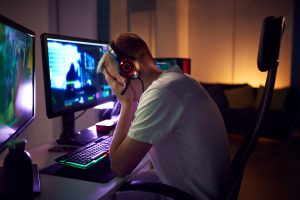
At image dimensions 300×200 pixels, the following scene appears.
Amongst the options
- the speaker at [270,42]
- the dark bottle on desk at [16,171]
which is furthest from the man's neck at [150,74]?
the dark bottle on desk at [16,171]

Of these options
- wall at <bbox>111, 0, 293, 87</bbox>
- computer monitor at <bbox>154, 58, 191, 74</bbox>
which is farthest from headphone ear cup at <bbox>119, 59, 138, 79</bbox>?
wall at <bbox>111, 0, 293, 87</bbox>

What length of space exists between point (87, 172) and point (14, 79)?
425 mm

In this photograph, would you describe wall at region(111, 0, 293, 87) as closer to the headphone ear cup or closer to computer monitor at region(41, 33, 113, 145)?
computer monitor at region(41, 33, 113, 145)

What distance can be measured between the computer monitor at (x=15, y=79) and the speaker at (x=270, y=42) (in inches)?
30.0

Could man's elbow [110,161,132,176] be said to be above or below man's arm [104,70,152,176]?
below

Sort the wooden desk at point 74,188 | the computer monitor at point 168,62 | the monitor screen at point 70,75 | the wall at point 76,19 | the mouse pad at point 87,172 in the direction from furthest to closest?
the wall at point 76,19 → the computer monitor at point 168,62 → the monitor screen at point 70,75 → the mouse pad at point 87,172 → the wooden desk at point 74,188

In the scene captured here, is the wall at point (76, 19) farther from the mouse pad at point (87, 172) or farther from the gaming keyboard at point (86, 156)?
the mouse pad at point (87, 172)

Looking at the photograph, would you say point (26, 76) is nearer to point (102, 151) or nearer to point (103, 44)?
point (102, 151)

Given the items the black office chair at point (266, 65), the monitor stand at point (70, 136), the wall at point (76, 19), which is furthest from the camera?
the wall at point (76, 19)

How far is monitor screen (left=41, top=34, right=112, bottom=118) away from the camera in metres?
1.31

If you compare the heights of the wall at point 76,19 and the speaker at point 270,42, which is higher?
the wall at point 76,19

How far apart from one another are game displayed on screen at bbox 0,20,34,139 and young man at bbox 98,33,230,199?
0.37m

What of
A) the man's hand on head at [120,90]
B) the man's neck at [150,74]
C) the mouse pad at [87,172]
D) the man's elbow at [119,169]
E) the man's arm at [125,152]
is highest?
the man's neck at [150,74]

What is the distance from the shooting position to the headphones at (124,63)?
3.74ft
